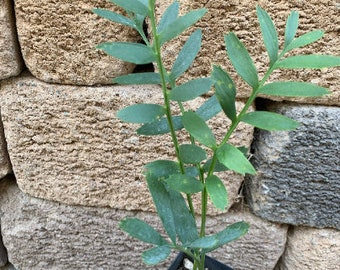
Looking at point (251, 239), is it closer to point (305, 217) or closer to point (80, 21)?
point (305, 217)

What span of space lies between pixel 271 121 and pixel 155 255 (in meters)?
0.20

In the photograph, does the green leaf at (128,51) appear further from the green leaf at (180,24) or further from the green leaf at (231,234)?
the green leaf at (231,234)

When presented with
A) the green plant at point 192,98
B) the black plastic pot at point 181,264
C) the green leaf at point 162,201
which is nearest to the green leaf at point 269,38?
the green plant at point 192,98

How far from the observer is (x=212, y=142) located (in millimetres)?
457

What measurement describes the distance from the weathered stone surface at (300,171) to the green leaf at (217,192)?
375 millimetres

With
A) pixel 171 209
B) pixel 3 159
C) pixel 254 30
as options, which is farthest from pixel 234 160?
pixel 3 159

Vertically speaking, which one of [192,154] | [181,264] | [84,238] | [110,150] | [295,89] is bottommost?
[84,238]

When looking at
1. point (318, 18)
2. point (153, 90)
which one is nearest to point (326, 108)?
point (318, 18)

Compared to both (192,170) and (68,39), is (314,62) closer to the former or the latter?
(192,170)

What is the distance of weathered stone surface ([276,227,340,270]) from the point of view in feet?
3.04

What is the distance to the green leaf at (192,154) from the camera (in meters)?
0.50

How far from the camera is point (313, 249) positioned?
37.1 inches

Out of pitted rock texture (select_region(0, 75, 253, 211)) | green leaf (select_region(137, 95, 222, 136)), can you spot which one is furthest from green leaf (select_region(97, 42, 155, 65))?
pitted rock texture (select_region(0, 75, 253, 211))

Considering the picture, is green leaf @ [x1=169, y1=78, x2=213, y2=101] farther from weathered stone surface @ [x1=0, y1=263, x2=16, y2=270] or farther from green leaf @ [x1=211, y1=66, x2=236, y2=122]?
weathered stone surface @ [x1=0, y1=263, x2=16, y2=270]
